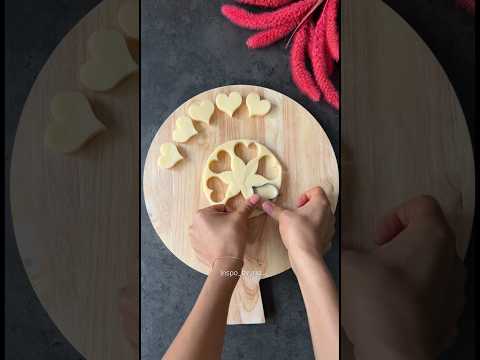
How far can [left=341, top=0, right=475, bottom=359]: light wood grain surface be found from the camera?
0.28 feet

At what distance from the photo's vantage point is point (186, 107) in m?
0.57

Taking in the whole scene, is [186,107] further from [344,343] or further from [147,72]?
[344,343]

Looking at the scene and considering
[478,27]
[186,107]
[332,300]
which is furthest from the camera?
[186,107]

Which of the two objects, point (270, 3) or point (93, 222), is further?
point (270, 3)

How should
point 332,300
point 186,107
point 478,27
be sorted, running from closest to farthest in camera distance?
point 478,27 < point 332,300 < point 186,107

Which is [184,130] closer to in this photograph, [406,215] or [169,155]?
[169,155]

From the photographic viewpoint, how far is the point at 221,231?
53 cm

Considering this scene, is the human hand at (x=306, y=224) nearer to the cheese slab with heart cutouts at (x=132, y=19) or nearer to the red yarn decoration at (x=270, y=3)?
the red yarn decoration at (x=270, y=3)

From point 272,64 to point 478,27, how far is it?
1.82 ft

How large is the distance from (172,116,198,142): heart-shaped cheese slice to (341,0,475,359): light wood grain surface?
480mm

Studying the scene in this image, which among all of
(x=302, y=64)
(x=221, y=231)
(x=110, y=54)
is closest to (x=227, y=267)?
(x=221, y=231)

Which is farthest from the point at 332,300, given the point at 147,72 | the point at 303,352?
the point at 147,72

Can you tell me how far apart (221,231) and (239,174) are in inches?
2.9

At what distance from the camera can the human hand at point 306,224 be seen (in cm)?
52
